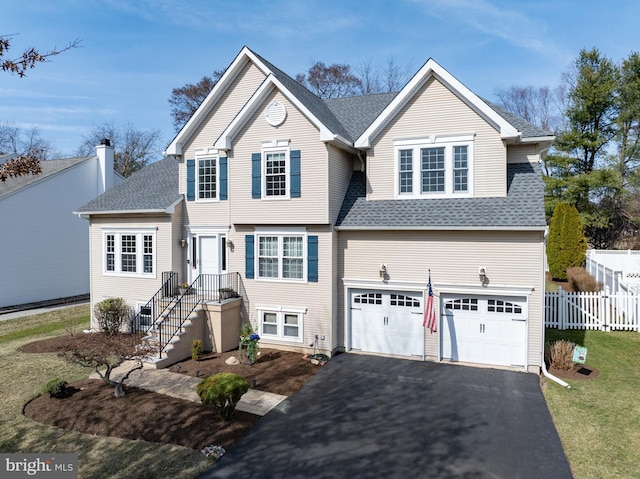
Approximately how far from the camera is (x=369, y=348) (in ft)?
46.4

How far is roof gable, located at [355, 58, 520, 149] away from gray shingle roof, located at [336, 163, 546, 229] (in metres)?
1.71

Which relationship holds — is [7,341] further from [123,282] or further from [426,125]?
[426,125]

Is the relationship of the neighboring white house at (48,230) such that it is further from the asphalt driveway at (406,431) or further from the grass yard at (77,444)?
the asphalt driveway at (406,431)

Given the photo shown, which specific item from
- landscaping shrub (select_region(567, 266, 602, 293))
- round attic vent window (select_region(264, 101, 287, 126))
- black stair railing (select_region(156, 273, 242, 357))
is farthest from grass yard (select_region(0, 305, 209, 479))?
landscaping shrub (select_region(567, 266, 602, 293))

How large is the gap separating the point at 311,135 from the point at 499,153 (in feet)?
20.2

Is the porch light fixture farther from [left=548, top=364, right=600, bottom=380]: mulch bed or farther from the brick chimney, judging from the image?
the brick chimney

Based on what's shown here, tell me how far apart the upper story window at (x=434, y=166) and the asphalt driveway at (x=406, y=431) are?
19.5 ft

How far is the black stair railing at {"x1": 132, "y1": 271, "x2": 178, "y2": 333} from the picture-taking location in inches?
602

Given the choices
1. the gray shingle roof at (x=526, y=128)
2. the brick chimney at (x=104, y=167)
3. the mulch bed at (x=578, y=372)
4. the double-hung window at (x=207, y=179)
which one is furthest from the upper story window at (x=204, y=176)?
the brick chimney at (x=104, y=167)

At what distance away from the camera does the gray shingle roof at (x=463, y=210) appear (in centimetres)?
1232

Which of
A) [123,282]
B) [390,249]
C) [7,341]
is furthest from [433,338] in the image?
[7,341]

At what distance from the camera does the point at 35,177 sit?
2353 centimetres

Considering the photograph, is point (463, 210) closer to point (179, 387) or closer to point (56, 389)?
point (179, 387)

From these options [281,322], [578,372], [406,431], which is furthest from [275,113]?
[578,372]
